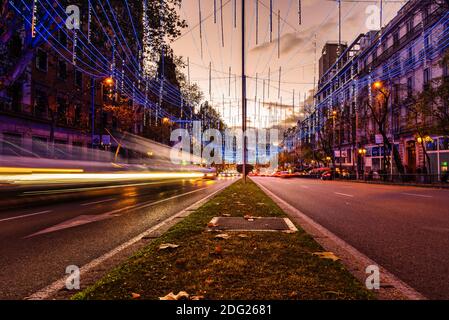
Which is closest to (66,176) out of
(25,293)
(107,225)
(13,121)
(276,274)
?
(107,225)

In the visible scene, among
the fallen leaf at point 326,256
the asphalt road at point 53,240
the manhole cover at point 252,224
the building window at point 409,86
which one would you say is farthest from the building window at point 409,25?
the fallen leaf at point 326,256

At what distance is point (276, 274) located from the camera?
341 cm

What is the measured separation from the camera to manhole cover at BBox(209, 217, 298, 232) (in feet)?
20.6

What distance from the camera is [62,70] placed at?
36219 mm

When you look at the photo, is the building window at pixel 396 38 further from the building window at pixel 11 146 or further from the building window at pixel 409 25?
the building window at pixel 11 146

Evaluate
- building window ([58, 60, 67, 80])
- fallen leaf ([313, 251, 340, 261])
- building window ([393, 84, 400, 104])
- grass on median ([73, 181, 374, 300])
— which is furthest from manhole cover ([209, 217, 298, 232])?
building window ([393, 84, 400, 104])

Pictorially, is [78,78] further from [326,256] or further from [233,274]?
[233,274]

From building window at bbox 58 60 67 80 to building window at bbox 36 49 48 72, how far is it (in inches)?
62.8

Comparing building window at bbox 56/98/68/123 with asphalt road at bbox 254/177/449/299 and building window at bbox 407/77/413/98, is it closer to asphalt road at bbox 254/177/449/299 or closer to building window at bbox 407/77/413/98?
asphalt road at bbox 254/177/449/299

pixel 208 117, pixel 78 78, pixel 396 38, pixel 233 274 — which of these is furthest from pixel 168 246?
pixel 208 117

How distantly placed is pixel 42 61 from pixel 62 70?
2626 millimetres

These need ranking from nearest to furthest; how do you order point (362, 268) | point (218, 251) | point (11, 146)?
point (362, 268), point (218, 251), point (11, 146)
